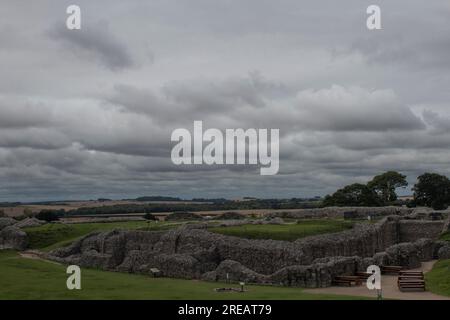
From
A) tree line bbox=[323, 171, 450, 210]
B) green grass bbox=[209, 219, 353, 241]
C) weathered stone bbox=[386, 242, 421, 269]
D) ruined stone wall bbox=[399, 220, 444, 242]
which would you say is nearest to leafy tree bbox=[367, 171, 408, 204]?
tree line bbox=[323, 171, 450, 210]

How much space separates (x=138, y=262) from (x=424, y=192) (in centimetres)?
6504

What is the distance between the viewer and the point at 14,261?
3909 centimetres

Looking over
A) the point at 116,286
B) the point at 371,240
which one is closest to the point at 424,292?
the point at 116,286

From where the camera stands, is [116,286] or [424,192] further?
[424,192]

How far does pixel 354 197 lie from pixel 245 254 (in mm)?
55842

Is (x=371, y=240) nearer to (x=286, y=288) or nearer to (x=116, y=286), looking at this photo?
(x=286, y=288)

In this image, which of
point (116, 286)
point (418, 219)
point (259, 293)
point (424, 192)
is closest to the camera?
point (259, 293)

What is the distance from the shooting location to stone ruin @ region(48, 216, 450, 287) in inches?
1246

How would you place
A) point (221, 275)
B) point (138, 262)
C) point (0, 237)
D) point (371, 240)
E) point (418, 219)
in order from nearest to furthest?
point (221, 275) → point (138, 262) → point (371, 240) → point (0, 237) → point (418, 219)

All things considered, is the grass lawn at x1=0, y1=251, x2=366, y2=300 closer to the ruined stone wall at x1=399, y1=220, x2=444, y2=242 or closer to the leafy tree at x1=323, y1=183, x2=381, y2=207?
the ruined stone wall at x1=399, y1=220, x2=444, y2=242

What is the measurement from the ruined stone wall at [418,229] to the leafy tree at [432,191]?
3715 centimetres

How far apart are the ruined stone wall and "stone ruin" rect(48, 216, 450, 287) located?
5.11 m

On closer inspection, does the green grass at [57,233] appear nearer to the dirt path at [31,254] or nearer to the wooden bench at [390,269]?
the dirt path at [31,254]
